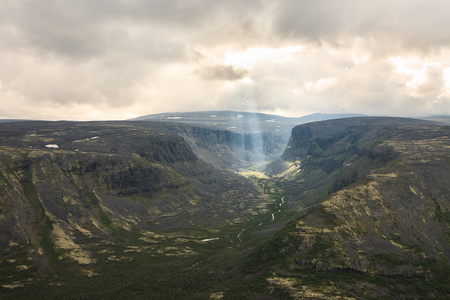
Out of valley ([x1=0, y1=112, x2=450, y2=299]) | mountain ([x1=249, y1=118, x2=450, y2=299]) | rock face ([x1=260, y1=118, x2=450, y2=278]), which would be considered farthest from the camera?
rock face ([x1=260, y1=118, x2=450, y2=278])

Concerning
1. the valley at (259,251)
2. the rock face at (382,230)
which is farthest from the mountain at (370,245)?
the valley at (259,251)

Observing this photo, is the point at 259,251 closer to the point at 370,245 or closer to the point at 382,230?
the point at 370,245

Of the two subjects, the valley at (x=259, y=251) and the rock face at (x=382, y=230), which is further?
the rock face at (x=382, y=230)

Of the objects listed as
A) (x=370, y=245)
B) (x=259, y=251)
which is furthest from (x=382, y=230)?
(x=259, y=251)

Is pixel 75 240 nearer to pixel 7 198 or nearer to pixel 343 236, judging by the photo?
pixel 7 198

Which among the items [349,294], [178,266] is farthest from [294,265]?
[178,266]

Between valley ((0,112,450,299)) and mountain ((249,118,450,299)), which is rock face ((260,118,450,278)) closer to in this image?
mountain ((249,118,450,299))

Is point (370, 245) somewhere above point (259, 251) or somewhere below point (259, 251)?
above

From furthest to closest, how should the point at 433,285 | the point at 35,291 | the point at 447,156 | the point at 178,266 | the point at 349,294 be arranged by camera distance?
the point at 447,156, the point at 178,266, the point at 35,291, the point at 433,285, the point at 349,294

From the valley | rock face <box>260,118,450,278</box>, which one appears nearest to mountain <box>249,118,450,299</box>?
rock face <box>260,118,450,278</box>

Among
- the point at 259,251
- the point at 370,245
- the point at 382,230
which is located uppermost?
the point at 382,230

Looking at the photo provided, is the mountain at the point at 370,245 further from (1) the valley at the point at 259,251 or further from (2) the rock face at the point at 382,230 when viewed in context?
(1) the valley at the point at 259,251
